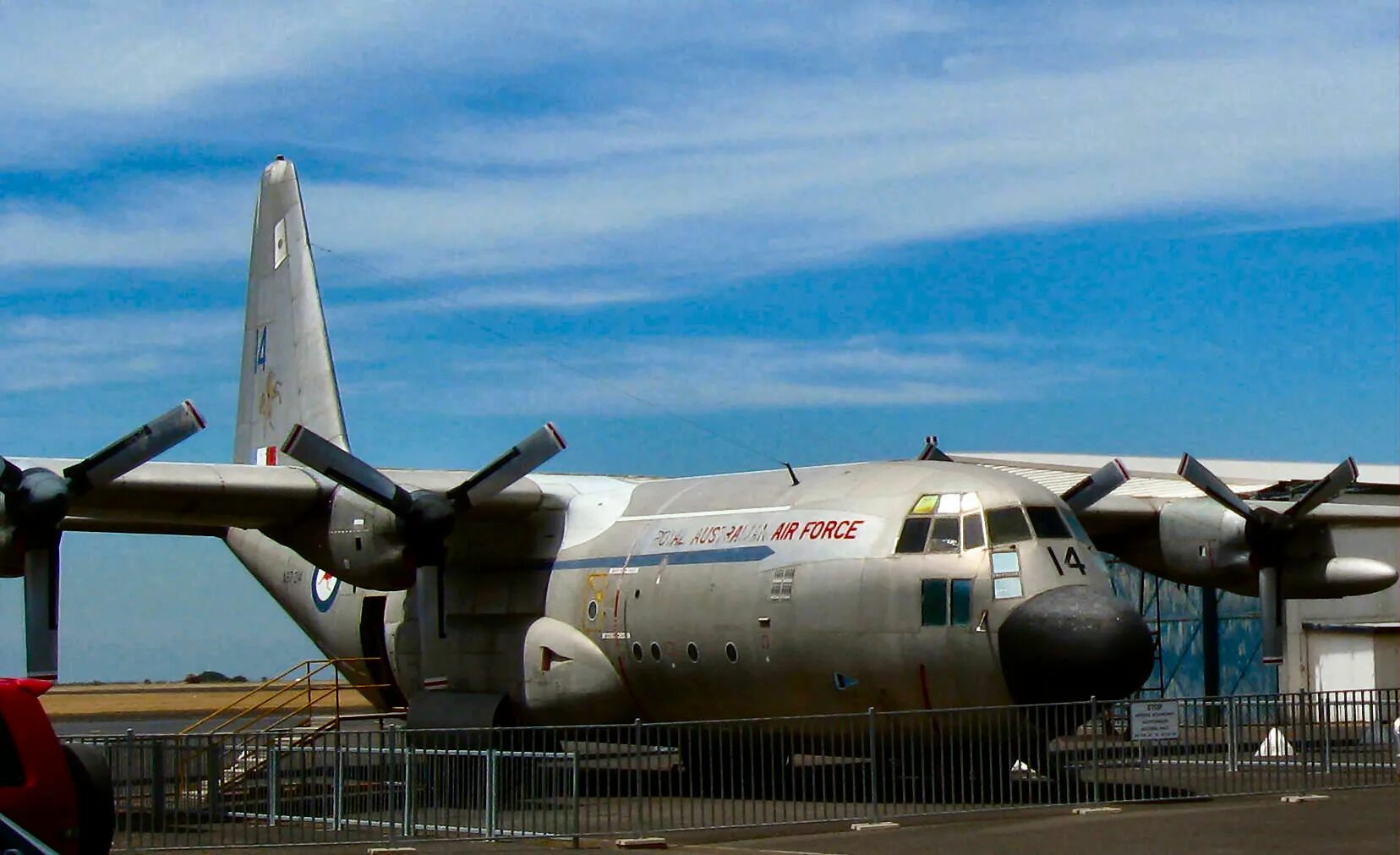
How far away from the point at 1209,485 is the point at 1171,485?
16506 millimetres

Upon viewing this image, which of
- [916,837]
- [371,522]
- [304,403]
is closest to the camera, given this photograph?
[916,837]

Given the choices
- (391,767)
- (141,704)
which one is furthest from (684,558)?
(141,704)

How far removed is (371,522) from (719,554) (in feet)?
14.9

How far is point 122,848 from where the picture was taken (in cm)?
1502

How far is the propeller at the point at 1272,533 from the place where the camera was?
23438 millimetres

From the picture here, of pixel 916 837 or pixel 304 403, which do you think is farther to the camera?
pixel 304 403

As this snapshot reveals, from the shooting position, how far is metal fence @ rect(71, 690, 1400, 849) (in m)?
15.7

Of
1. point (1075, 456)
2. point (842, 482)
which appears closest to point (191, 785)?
point (842, 482)

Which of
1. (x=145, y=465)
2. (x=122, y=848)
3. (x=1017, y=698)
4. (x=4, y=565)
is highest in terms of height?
(x=145, y=465)

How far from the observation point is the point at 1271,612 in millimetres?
23594

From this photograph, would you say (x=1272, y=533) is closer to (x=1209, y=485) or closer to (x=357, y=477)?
(x=1209, y=485)

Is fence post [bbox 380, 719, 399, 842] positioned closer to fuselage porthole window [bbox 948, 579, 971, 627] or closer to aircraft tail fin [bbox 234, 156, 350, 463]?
fuselage porthole window [bbox 948, 579, 971, 627]

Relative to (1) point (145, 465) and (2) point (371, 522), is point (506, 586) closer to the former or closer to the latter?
(2) point (371, 522)

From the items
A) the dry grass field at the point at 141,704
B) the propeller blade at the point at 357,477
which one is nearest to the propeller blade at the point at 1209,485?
the propeller blade at the point at 357,477
